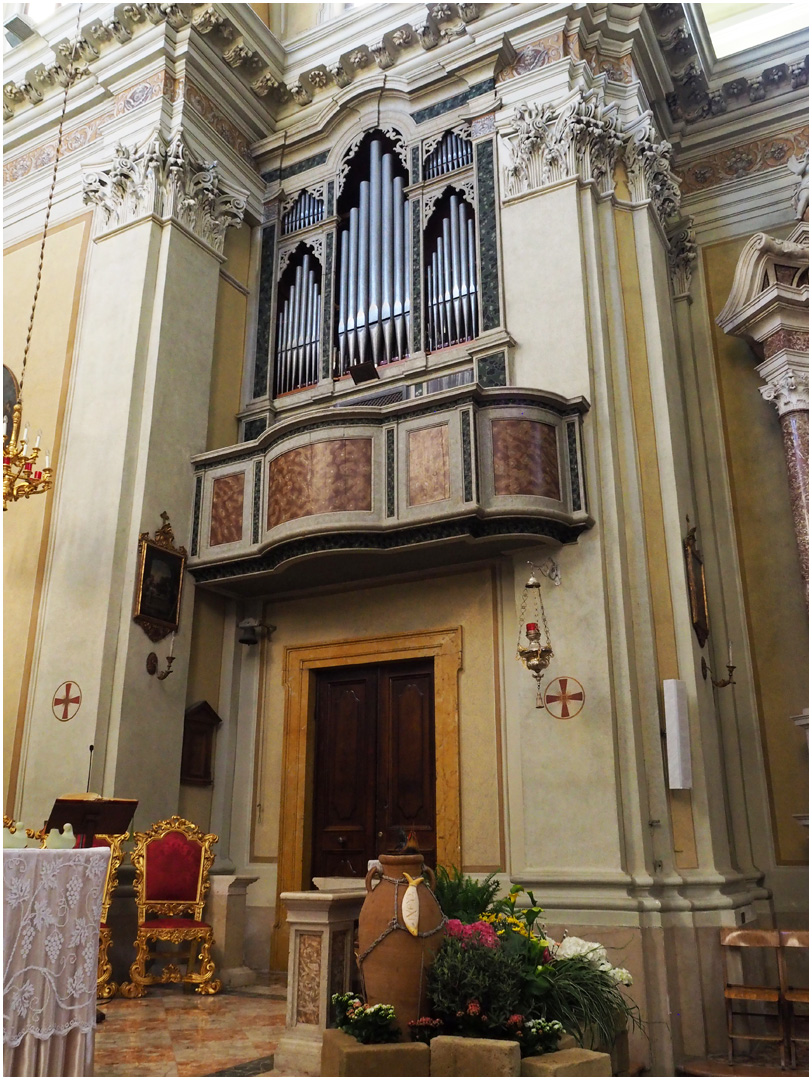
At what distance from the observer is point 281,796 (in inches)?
340

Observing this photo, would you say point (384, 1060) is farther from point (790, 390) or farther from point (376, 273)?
point (376, 273)

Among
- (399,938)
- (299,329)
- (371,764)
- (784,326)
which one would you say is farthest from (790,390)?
(399,938)

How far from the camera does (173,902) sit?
287 inches

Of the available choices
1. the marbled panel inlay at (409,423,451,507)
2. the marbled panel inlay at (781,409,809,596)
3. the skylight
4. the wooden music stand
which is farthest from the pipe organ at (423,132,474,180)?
the wooden music stand

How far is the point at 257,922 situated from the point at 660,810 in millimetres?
3798

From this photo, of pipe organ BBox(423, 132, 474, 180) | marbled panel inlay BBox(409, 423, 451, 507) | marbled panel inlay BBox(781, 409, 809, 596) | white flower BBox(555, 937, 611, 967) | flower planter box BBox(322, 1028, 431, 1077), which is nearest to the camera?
flower planter box BBox(322, 1028, 431, 1077)

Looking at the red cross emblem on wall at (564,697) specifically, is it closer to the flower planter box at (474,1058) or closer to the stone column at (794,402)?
the stone column at (794,402)

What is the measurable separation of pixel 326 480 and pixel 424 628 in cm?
162

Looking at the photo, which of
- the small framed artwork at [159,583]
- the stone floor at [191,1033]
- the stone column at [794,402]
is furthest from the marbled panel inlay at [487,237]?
the stone floor at [191,1033]

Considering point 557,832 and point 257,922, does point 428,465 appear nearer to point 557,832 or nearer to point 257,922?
point 557,832

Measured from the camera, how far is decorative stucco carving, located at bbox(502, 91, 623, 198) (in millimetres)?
8539

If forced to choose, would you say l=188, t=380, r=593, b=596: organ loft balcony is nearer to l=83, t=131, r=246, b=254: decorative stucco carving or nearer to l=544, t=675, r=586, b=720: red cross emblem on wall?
l=544, t=675, r=586, b=720: red cross emblem on wall

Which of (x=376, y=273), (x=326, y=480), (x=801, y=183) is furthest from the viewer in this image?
(x=376, y=273)

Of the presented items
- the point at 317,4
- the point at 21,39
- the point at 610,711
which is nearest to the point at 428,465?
the point at 610,711
